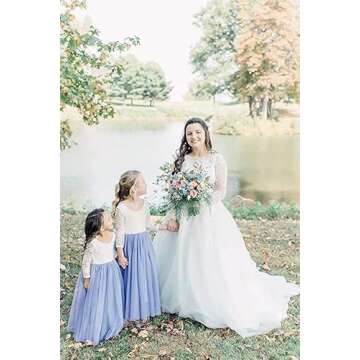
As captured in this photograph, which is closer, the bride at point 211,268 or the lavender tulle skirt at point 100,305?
the lavender tulle skirt at point 100,305

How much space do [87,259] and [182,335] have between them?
2.82 ft

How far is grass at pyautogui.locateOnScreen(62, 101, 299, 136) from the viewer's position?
4008 millimetres

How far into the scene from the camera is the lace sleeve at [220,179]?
389cm

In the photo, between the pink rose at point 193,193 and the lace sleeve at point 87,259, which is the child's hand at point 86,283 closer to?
the lace sleeve at point 87,259

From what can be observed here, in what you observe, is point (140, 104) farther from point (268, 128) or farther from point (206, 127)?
point (268, 128)

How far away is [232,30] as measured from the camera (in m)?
4.05

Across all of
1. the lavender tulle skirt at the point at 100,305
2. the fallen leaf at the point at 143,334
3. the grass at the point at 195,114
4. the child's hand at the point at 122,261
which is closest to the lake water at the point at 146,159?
the grass at the point at 195,114

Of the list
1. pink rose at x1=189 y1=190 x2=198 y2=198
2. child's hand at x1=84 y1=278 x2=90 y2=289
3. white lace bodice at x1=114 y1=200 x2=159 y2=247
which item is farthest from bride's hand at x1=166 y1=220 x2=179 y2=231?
child's hand at x1=84 y1=278 x2=90 y2=289

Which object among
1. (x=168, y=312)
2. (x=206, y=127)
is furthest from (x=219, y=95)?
(x=168, y=312)

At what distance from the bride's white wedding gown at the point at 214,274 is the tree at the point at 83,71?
833 millimetres

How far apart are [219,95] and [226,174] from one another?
0.63 m

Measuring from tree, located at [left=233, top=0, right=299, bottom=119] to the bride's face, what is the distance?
1.64 ft

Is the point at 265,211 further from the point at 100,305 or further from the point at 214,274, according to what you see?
the point at 100,305

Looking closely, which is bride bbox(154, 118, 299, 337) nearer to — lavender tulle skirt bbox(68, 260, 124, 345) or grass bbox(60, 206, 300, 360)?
grass bbox(60, 206, 300, 360)
